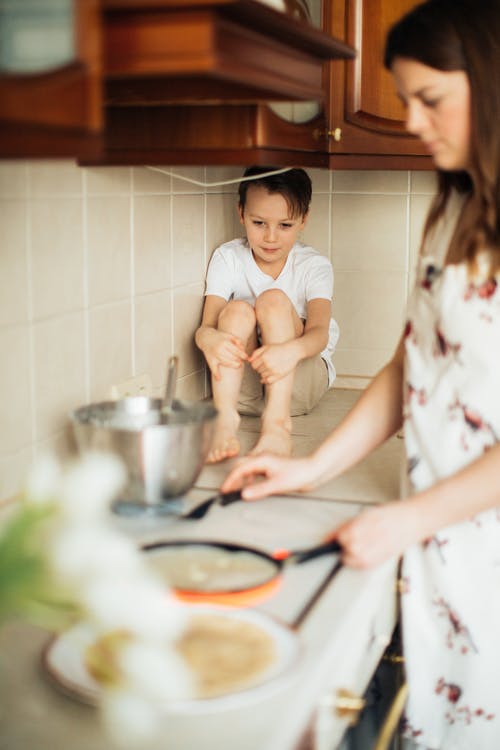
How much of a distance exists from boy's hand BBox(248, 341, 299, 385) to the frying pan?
0.70m

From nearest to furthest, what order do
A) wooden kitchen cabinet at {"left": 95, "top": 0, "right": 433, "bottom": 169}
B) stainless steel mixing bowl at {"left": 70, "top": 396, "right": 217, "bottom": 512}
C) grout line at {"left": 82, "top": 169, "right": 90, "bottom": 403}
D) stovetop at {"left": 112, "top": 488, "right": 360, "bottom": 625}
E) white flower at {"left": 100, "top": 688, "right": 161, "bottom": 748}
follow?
white flower at {"left": 100, "top": 688, "right": 161, "bottom": 748} < stovetop at {"left": 112, "top": 488, "right": 360, "bottom": 625} < stainless steel mixing bowl at {"left": 70, "top": 396, "right": 217, "bottom": 512} < grout line at {"left": 82, "top": 169, "right": 90, "bottom": 403} < wooden kitchen cabinet at {"left": 95, "top": 0, "right": 433, "bottom": 169}

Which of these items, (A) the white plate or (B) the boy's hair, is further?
(B) the boy's hair

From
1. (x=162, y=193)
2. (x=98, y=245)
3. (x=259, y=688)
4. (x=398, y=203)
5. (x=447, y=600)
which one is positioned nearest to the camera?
(x=259, y=688)

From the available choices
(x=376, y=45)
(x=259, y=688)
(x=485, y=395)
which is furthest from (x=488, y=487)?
(x=376, y=45)

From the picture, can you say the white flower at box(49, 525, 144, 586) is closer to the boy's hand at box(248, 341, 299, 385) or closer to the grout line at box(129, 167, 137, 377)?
the grout line at box(129, 167, 137, 377)

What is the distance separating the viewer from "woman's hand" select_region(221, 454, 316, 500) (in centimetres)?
144

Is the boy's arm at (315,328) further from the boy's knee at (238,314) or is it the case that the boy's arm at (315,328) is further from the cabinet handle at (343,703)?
the cabinet handle at (343,703)

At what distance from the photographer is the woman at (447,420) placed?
4.07 feet

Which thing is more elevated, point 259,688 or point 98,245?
point 98,245

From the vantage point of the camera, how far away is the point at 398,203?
94.0 inches

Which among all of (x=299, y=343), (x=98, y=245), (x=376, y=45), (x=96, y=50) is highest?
(x=376, y=45)

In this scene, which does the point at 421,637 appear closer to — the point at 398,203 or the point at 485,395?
the point at 485,395

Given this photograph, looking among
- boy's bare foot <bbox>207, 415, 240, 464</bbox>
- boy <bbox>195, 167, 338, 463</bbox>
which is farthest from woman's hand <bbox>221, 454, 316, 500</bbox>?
boy <bbox>195, 167, 338, 463</bbox>

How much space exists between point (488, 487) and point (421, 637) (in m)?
0.27
